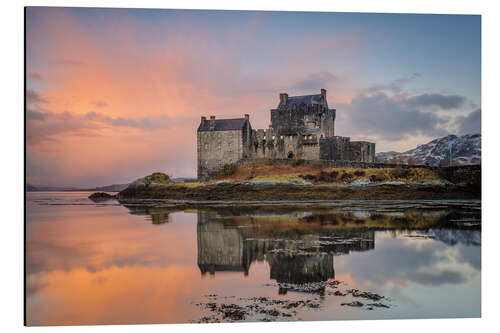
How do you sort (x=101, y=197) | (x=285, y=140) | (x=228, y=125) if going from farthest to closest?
(x=285, y=140)
(x=101, y=197)
(x=228, y=125)

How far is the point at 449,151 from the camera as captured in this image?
426 inches

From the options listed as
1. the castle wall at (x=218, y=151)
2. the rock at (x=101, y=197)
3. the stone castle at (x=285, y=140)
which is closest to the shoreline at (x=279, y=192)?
the rock at (x=101, y=197)

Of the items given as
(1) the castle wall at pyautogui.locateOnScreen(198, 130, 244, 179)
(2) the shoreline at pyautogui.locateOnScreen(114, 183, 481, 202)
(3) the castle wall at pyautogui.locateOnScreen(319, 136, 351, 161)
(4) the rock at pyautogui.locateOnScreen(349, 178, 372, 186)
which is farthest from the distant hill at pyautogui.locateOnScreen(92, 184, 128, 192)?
(3) the castle wall at pyautogui.locateOnScreen(319, 136, 351, 161)

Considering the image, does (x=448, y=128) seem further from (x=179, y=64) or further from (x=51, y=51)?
(x=51, y=51)

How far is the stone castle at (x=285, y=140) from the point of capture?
1696cm

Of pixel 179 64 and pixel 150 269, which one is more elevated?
pixel 179 64

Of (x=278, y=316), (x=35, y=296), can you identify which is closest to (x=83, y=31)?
(x=35, y=296)

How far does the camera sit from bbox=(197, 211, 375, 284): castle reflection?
774cm

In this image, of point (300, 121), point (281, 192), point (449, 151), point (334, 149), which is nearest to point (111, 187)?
point (281, 192)

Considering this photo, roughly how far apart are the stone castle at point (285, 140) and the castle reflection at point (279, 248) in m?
4.85

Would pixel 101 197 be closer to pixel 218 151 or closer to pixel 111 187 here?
pixel 218 151

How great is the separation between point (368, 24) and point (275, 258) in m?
5.31

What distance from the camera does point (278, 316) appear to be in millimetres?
6629

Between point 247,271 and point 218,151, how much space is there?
11.1 meters
